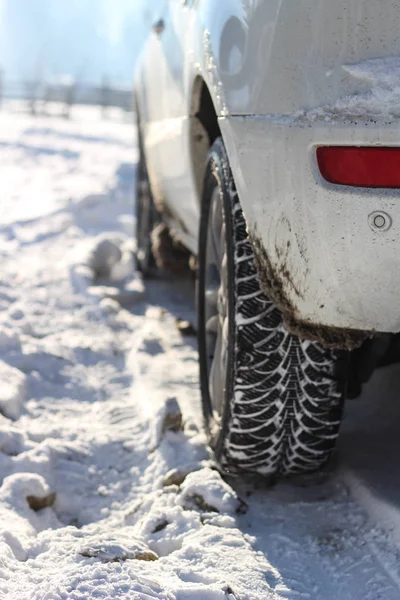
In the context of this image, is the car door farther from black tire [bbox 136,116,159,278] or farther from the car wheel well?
black tire [bbox 136,116,159,278]

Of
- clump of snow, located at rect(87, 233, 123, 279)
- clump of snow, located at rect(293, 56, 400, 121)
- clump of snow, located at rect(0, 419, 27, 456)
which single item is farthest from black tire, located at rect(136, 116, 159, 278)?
clump of snow, located at rect(293, 56, 400, 121)

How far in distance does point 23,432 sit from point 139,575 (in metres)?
1.00

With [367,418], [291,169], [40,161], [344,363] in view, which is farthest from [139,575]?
[40,161]

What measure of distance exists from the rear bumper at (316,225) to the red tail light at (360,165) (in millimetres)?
15

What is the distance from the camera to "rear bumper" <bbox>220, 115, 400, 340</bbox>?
1646 millimetres

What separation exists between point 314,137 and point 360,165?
0.38ft

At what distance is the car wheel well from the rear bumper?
0.65 metres

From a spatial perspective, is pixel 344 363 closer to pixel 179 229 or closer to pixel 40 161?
pixel 179 229

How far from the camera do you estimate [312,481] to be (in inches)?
92.5

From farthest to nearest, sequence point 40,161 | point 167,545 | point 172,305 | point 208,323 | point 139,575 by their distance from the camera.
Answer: point 40,161 → point 172,305 → point 208,323 → point 167,545 → point 139,575

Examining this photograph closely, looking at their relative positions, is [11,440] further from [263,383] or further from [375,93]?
[375,93]

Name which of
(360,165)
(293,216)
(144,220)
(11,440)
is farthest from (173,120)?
(144,220)

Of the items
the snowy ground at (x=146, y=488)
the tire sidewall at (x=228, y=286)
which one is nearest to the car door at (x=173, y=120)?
the tire sidewall at (x=228, y=286)

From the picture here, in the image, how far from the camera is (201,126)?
271 cm
